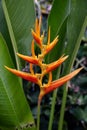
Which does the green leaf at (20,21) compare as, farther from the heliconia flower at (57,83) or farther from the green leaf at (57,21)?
the heliconia flower at (57,83)

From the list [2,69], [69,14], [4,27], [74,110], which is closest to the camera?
[2,69]

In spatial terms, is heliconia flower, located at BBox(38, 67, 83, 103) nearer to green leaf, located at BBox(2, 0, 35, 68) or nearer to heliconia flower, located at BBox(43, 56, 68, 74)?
heliconia flower, located at BBox(43, 56, 68, 74)

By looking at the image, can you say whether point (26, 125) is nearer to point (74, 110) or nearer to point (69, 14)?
point (69, 14)

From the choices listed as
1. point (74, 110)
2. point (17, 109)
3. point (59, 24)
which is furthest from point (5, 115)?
point (74, 110)

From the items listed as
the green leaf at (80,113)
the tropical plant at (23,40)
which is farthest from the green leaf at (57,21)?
the green leaf at (80,113)

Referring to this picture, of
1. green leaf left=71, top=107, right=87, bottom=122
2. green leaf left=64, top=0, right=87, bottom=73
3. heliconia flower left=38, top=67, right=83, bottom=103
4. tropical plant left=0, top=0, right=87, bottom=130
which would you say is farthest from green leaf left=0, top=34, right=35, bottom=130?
green leaf left=71, top=107, right=87, bottom=122
